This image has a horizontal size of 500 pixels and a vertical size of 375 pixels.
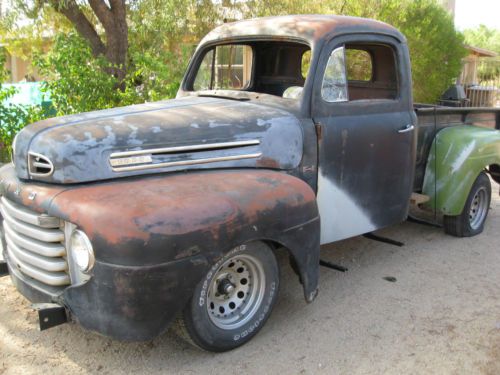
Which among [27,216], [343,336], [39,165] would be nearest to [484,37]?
[343,336]

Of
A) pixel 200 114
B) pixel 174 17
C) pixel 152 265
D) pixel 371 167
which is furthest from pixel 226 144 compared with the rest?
pixel 174 17

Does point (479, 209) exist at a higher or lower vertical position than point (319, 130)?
lower

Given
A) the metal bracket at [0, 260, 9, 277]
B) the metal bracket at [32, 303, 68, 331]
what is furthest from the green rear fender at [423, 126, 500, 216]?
the metal bracket at [0, 260, 9, 277]

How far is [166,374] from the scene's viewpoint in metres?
3.04

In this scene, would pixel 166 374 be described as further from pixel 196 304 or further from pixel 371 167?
pixel 371 167

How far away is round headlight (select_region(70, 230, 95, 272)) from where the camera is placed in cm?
272

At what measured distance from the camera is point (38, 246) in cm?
296

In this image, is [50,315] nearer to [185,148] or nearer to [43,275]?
[43,275]

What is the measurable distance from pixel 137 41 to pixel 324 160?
9.09 metres

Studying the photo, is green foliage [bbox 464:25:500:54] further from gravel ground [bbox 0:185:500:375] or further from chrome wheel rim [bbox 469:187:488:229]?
gravel ground [bbox 0:185:500:375]

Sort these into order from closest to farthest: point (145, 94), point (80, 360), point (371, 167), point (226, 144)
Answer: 1. point (80, 360)
2. point (226, 144)
3. point (371, 167)
4. point (145, 94)

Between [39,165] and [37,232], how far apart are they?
40 centimetres

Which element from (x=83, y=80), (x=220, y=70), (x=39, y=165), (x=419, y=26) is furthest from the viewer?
(x=419, y=26)

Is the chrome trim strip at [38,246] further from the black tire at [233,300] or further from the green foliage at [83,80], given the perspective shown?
the green foliage at [83,80]
